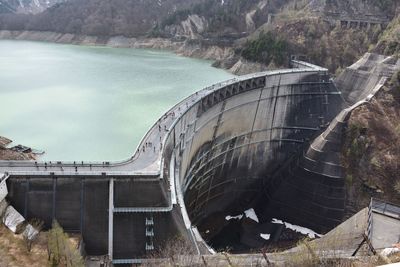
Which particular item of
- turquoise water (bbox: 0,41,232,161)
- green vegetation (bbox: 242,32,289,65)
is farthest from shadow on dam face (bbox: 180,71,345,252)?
green vegetation (bbox: 242,32,289,65)

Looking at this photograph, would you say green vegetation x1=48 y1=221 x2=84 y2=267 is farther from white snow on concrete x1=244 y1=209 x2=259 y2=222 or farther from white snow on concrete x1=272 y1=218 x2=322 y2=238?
white snow on concrete x1=272 y1=218 x2=322 y2=238

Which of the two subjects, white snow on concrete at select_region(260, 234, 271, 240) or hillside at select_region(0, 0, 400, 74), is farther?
hillside at select_region(0, 0, 400, 74)

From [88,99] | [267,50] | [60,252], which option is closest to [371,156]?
[88,99]

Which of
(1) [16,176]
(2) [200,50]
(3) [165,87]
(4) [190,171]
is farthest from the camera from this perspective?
(2) [200,50]

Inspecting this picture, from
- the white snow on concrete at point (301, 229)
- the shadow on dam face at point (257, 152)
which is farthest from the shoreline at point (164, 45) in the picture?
the white snow on concrete at point (301, 229)

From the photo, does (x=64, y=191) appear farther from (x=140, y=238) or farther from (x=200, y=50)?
(x=200, y=50)

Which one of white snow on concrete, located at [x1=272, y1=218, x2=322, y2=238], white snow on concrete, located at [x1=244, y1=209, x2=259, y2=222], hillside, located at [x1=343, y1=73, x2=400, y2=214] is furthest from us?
white snow on concrete, located at [x1=244, y1=209, x2=259, y2=222]

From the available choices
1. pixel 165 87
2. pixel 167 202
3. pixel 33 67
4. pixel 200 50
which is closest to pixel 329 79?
pixel 165 87
